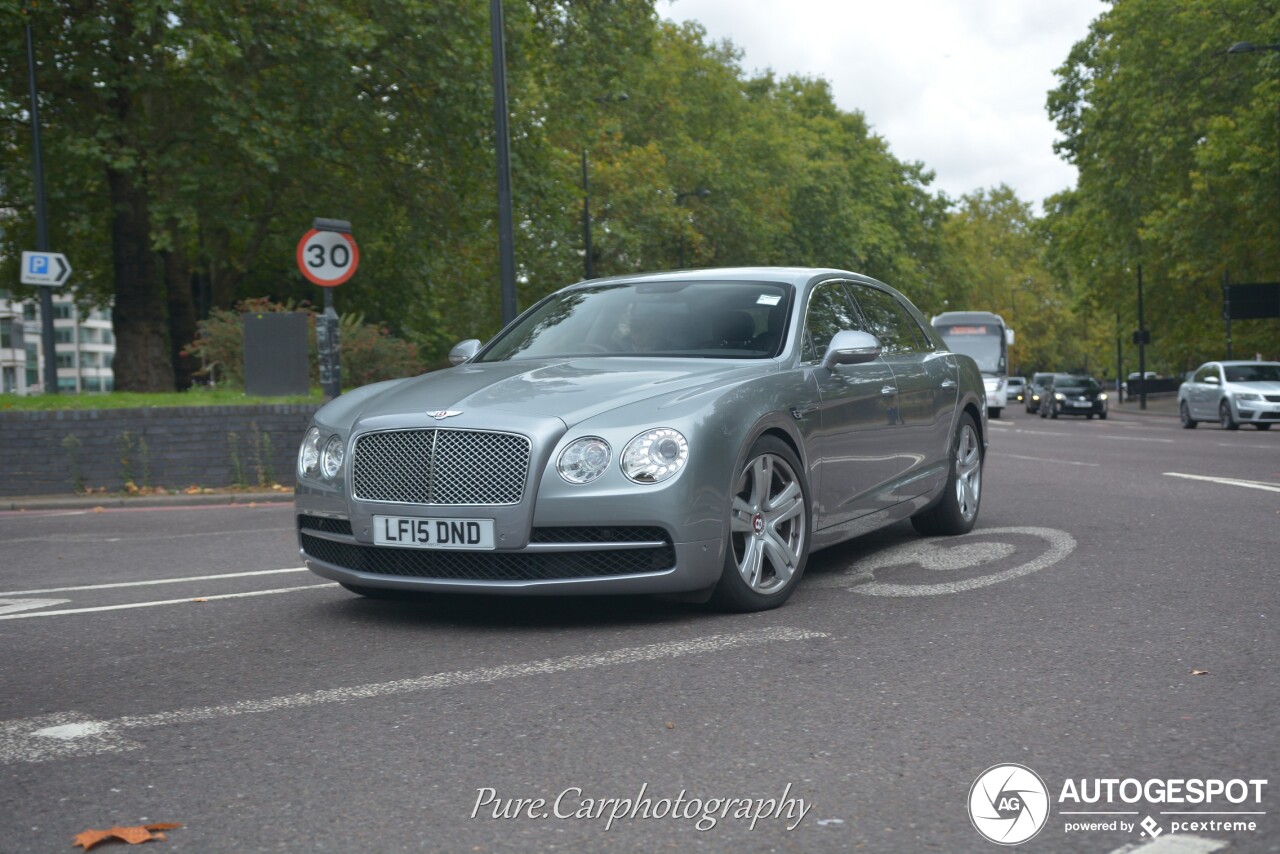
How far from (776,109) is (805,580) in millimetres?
53244

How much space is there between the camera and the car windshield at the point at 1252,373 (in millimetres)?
31500

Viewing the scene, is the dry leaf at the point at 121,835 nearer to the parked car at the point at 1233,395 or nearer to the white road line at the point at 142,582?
the white road line at the point at 142,582

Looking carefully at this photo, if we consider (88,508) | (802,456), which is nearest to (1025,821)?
(802,456)

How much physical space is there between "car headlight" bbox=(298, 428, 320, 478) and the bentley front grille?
0.36 m

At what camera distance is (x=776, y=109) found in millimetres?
58438

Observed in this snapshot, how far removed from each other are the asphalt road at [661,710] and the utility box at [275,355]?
8220mm

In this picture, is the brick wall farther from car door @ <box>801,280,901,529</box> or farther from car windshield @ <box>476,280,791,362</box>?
car door @ <box>801,280,901,529</box>

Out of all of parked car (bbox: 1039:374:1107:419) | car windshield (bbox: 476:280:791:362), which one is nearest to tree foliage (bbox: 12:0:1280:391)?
parked car (bbox: 1039:374:1107:419)

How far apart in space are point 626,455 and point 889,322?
3.37 meters

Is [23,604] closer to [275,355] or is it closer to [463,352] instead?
[463,352]

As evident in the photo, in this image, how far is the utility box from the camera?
16.0 m

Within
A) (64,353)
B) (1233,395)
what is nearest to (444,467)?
(1233,395)

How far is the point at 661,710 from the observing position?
4410 mm

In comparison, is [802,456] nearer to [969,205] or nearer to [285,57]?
[285,57]
